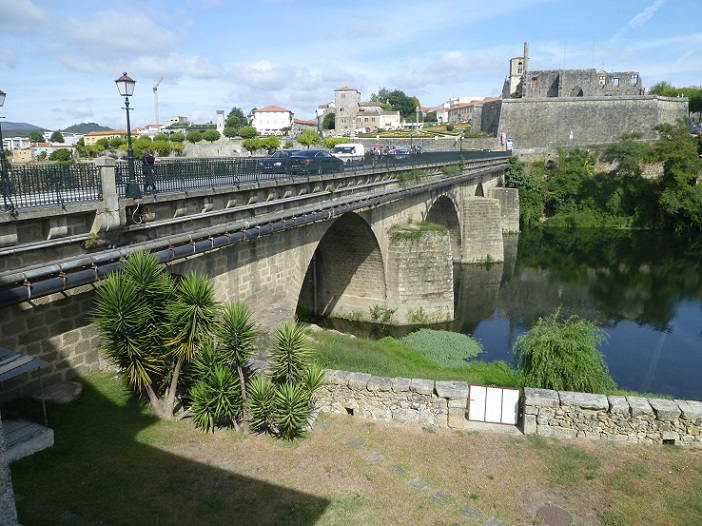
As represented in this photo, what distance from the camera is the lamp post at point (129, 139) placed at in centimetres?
998

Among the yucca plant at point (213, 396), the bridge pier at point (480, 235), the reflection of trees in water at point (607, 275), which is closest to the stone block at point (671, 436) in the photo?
the yucca plant at point (213, 396)

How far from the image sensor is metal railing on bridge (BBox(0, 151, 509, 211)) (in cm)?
852

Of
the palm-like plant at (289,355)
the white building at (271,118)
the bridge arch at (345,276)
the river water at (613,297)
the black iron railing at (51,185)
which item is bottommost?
the river water at (613,297)

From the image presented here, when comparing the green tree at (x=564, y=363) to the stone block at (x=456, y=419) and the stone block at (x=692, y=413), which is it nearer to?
the stone block at (x=692, y=413)

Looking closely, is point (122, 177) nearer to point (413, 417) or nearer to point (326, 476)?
point (326, 476)

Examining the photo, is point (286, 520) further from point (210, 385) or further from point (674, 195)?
point (674, 195)

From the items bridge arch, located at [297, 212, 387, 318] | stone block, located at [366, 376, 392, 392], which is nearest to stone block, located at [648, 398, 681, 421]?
stone block, located at [366, 376, 392, 392]

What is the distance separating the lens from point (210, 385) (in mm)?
9172

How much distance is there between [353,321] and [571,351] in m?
14.4

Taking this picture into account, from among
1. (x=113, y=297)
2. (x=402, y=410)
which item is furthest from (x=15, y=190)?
Answer: (x=402, y=410)

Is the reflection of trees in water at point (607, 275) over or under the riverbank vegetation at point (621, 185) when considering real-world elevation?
under

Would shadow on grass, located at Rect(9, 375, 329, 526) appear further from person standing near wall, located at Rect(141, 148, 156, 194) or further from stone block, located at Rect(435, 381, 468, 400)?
person standing near wall, located at Rect(141, 148, 156, 194)

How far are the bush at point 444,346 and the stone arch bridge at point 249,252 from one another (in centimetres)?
233

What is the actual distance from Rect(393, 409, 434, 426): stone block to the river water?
1078 centimetres
